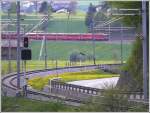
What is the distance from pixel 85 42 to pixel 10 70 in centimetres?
2246

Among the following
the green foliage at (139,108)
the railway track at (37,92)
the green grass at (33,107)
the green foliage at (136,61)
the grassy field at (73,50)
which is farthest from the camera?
the grassy field at (73,50)

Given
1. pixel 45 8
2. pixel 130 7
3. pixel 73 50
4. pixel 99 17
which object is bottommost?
pixel 73 50

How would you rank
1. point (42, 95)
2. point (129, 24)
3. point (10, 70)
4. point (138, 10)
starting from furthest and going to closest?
1. point (10, 70)
2. point (129, 24)
3. point (138, 10)
4. point (42, 95)

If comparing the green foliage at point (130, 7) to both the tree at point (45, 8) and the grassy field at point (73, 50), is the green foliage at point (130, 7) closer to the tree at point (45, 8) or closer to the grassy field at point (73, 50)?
the tree at point (45, 8)

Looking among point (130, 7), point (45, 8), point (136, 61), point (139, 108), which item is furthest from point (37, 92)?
point (45, 8)

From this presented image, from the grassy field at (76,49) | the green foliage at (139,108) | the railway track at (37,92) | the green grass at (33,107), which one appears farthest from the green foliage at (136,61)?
the grassy field at (76,49)

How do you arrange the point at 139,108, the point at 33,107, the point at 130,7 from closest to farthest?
1. the point at 139,108
2. the point at 33,107
3. the point at 130,7

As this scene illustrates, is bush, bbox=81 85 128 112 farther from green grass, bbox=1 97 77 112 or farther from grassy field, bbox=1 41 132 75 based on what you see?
grassy field, bbox=1 41 132 75

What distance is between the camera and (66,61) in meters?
66.9

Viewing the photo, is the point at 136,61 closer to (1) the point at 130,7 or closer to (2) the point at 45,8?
(1) the point at 130,7

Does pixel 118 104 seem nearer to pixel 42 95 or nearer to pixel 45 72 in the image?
pixel 42 95

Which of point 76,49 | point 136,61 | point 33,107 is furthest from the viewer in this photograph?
point 76,49

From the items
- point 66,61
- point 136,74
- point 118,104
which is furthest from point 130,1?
point 66,61

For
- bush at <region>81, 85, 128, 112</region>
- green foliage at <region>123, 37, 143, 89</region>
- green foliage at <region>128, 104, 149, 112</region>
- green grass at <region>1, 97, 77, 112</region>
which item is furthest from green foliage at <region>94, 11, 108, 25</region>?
bush at <region>81, 85, 128, 112</region>
